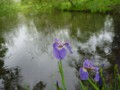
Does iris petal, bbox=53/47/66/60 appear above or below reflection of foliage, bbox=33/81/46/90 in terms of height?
above

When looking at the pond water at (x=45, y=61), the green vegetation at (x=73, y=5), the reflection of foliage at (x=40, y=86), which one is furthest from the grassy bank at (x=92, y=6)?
the reflection of foliage at (x=40, y=86)

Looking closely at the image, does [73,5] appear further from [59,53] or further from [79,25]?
[59,53]

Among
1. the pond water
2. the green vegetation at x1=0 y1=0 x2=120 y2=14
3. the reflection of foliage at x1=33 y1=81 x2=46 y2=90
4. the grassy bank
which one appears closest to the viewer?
the reflection of foliage at x1=33 y1=81 x2=46 y2=90

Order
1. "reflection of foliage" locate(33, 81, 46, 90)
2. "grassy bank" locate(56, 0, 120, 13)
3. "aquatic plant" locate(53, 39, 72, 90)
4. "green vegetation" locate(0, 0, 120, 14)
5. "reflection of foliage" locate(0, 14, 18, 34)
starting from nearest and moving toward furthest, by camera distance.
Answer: "aquatic plant" locate(53, 39, 72, 90)
"reflection of foliage" locate(33, 81, 46, 90)
"reflection of foliage" locate(0, 14, 18, 34)
"green vegetation" locate(0, 0, 120, 14)
"grassy bank" locate(56, 0, 120, 13)

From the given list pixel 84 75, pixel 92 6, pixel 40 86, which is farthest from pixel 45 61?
pixel 92 6

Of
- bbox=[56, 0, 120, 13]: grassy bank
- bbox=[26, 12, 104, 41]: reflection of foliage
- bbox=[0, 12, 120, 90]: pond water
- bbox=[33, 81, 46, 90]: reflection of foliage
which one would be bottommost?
bbox=[33, 81, 46, 90]: reflection of foliage

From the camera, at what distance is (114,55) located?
37.1ft

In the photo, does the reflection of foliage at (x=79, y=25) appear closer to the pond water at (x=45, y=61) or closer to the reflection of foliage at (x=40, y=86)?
the pond water at (x=45, y=61)

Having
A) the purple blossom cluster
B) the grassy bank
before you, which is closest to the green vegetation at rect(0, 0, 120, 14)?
the grassy bank

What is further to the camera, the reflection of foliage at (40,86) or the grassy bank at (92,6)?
the grassy bank at (92,6)

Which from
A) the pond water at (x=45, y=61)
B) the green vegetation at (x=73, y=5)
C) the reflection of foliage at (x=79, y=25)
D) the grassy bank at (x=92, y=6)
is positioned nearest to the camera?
the pond water at (x=45, y=61)

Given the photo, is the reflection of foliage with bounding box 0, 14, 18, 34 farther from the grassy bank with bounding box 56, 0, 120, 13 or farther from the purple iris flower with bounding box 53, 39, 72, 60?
the purple iris flower with bounding box 53, 39, 72, 60

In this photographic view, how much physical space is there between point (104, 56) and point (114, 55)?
0.48 metres

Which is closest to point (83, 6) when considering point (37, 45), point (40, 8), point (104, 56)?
point (40, 8)
